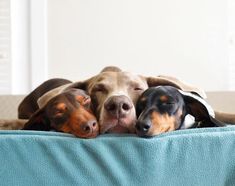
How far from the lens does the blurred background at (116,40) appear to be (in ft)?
10.9

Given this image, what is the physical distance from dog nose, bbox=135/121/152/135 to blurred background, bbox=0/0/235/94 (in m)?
2.16

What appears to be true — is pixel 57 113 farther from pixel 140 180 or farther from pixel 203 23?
pixel 203 23


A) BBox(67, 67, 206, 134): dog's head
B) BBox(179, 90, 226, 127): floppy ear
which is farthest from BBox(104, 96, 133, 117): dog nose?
BBox(179, 90, 226, 127): floppy ear

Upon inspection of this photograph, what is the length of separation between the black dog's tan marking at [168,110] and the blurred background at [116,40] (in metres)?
1.87

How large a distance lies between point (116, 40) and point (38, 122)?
6.28 feet

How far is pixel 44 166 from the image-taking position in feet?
3.62

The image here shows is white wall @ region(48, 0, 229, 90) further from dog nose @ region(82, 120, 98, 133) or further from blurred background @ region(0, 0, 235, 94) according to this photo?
dog nose @ region(82, 120, 98, 133)

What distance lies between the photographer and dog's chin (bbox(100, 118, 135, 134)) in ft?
4.63

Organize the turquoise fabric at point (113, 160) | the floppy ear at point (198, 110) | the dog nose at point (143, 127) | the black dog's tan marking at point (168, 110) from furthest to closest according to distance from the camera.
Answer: the floppy ear at point (198, 110)
the black dog's tan marking at point (168, 110)
the dog nose at point (143, 127)
the turquoise fabric at point (113, 160)

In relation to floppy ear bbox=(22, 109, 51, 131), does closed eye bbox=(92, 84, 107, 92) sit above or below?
above

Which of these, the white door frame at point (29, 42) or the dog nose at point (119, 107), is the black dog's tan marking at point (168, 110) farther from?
the white door frame at point (29, 42)

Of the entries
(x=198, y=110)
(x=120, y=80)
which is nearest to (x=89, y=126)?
(x=198, y=110)

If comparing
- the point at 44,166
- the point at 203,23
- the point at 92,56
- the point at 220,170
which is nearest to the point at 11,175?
the point at 44,166

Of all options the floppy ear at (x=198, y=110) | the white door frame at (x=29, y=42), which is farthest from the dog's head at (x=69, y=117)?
the white door frame at (x=29, y=42)
